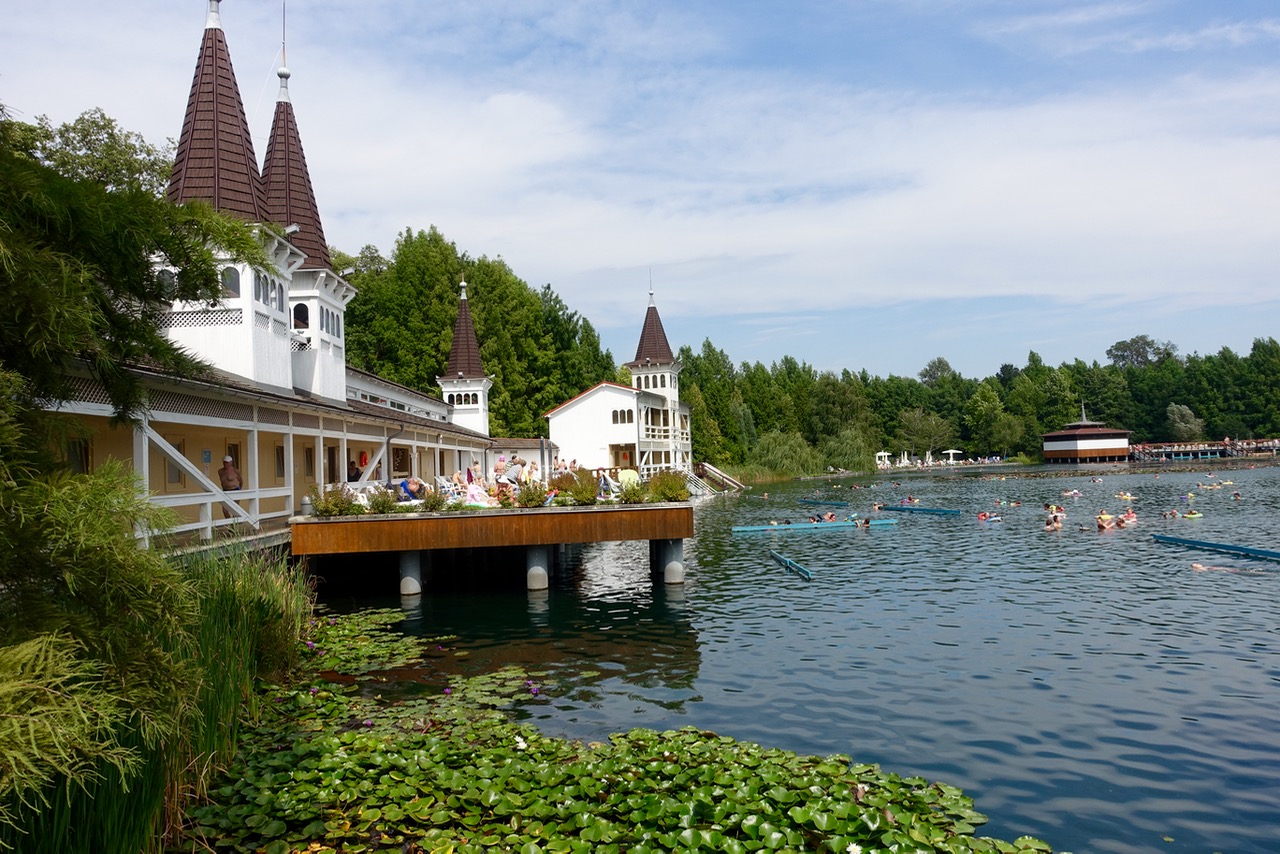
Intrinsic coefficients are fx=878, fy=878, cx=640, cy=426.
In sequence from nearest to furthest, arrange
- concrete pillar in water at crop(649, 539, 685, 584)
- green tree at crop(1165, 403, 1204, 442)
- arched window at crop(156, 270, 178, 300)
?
arched window at crop(156, 270, 178, 300), concrete pillar in water at crop(649, 539, 685, 584), green tree at crop(1165, 403, 1204, 442)

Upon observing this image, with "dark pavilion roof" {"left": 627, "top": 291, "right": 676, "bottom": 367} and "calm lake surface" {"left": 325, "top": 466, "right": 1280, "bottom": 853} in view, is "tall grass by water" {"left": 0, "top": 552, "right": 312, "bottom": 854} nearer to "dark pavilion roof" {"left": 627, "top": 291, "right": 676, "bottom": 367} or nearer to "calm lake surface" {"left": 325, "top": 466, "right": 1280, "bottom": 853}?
"calm lake surface" {"left": 325, "top": 466, "right": 1280, "bottom": 853}

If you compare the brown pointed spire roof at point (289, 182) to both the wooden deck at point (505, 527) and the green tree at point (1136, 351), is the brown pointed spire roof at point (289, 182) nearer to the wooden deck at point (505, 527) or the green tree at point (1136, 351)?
the wooden deck at point (505, 527)

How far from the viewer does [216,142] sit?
949 inches

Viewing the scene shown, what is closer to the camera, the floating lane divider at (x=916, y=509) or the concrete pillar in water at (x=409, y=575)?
the concrete pillar in water at (x=409, y=575)

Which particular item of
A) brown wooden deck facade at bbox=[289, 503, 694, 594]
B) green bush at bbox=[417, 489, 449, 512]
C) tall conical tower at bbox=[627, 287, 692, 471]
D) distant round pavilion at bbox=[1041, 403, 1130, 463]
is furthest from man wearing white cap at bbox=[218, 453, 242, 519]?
distant round pavilion at bbox=[1041, 403, 1130, 463]

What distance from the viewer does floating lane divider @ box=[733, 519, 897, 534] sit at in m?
38.4

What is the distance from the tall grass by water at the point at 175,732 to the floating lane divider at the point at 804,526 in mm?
26744

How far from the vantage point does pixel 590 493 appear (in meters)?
21.2

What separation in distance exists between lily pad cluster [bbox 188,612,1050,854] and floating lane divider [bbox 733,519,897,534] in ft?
93.2

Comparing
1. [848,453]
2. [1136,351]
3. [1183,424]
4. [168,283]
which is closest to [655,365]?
[848,453]

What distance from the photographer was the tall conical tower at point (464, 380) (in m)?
52.6

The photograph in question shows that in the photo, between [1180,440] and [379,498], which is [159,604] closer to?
[379,498]

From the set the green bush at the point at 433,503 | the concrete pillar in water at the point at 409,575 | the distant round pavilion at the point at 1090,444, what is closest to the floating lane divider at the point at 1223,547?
the green bush at the point at 433,503

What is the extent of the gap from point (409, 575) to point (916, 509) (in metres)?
34.0
